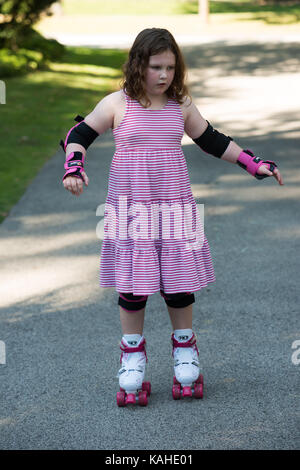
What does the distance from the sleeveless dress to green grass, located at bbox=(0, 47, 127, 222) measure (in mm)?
3645

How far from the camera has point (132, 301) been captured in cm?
340

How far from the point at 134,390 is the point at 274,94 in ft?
33.1

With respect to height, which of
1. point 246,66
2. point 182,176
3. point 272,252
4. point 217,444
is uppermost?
point 246,66

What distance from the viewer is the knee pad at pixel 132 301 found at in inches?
133

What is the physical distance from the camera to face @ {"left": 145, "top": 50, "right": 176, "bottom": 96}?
10.5 feet

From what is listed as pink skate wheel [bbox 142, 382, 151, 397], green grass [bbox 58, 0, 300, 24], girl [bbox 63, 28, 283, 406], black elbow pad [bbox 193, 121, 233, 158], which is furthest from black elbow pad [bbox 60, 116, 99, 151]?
green grass [bbox 58, 0, 300, 24]

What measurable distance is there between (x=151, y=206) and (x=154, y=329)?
46.5 inches

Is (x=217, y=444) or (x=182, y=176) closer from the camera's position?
(x=217, y=444)

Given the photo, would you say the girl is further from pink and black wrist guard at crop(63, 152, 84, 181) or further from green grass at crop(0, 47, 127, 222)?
green grass at crop(0, 47, 127, 222)

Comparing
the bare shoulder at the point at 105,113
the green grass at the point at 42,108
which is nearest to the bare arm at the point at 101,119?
the bare shoulder at the point at 105,113

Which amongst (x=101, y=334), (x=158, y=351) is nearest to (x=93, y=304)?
(x=101, y=334)

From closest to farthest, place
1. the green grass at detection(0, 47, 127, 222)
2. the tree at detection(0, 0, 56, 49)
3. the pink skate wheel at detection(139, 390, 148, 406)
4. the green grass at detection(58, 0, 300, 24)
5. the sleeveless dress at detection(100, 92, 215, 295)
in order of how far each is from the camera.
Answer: the sleeveless dress at detection(100, 92, 215, 295) < the pink skate wheel at detection(139, 390, 148, 406) < the green grass at detection(0, 47, 127, 222) < the tree at detection(0, 0, 56, 49) < the green grass at detection(58, 0, 300, 24)

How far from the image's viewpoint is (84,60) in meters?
18.0

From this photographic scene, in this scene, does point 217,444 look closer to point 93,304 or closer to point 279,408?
point 279,408
